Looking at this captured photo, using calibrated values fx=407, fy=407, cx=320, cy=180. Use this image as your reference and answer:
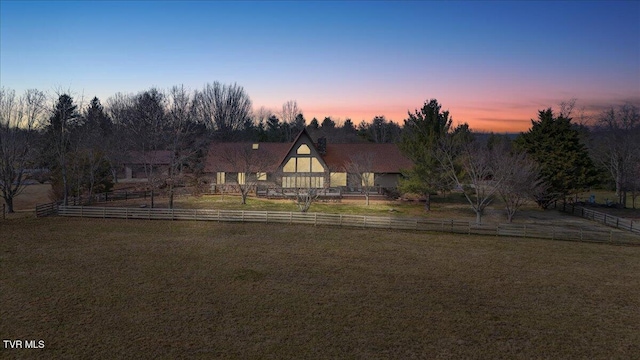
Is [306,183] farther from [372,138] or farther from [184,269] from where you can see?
[372,138]

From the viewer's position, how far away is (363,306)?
599 inches

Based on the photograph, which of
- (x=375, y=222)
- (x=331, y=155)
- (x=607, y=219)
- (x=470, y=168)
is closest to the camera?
(x=375, y=222)

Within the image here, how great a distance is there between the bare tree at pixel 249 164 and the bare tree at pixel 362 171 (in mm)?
9238

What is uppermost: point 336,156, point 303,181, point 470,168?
point 336,156

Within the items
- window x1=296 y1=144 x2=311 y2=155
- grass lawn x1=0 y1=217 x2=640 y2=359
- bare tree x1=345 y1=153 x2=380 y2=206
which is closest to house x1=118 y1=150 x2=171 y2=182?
window x1=296 y1=144 x2=311 y2=155

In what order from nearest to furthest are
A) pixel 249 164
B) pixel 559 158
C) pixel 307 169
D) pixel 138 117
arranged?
pixel 559 158 < pixel 249 164 < pixel 307 169 < pixel 138 117

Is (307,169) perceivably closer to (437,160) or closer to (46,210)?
(437,160)

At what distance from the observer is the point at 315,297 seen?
16062 millimetres

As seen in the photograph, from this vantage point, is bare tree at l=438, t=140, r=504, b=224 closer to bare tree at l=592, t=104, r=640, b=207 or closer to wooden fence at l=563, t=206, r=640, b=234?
wooden fence at l=563, t=206, r=640, b=234

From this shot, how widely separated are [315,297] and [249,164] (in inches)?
1089

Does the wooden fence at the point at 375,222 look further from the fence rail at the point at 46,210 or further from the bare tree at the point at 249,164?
the bare tree at the point at 249,164

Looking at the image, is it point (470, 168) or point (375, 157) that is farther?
point (375, 157)

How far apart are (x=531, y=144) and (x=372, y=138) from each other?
5033 cm

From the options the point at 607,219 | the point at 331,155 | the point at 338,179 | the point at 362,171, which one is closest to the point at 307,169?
the point at 338,179
